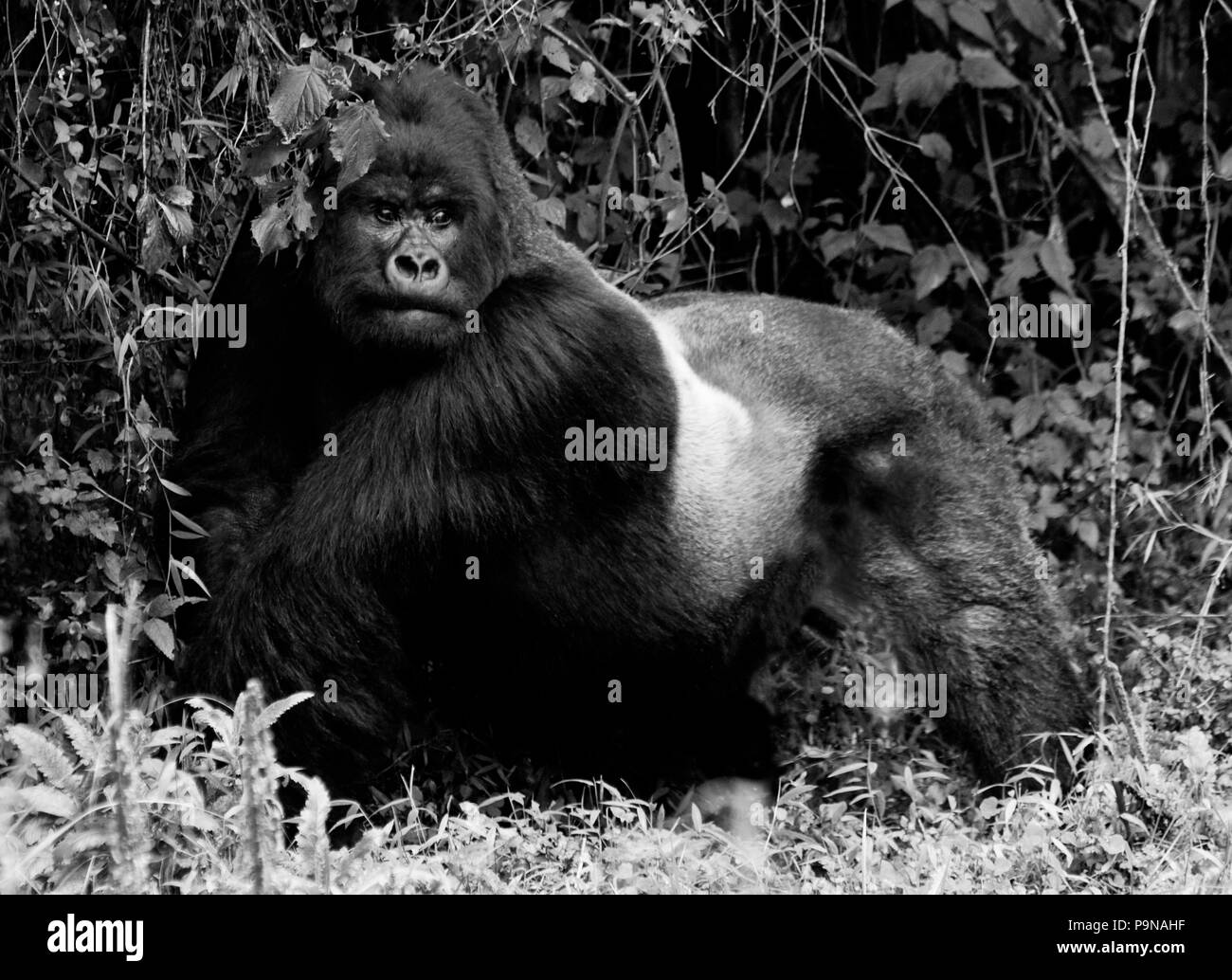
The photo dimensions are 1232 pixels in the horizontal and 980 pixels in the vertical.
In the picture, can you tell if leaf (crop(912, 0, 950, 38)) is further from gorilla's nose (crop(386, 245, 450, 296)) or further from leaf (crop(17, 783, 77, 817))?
leaf (crop(17, 783, 77, 817))

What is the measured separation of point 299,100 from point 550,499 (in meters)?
1.20

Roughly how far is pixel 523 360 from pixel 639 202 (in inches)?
63.7

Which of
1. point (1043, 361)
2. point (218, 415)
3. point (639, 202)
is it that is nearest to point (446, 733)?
point (218, 415)

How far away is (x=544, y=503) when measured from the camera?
4.24m

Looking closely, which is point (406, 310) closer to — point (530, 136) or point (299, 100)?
point (299, 100)

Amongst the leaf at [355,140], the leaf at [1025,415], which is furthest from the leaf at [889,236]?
the leaf at [355,140]

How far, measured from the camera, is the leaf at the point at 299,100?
385 centimetres

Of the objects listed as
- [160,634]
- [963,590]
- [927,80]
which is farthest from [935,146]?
[160,634]

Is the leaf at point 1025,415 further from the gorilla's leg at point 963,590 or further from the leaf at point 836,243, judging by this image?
the gorilla's leg at point 963,590

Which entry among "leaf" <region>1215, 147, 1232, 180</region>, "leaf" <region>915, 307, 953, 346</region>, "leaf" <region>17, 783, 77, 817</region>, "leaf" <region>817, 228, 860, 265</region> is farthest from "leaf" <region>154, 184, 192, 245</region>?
"leaf" <region>1215, 147, 1232, 180</region>

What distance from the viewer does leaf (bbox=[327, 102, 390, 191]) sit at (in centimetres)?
381

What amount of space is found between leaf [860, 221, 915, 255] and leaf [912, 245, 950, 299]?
0.05m

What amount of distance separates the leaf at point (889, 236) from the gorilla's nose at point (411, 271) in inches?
95.7
